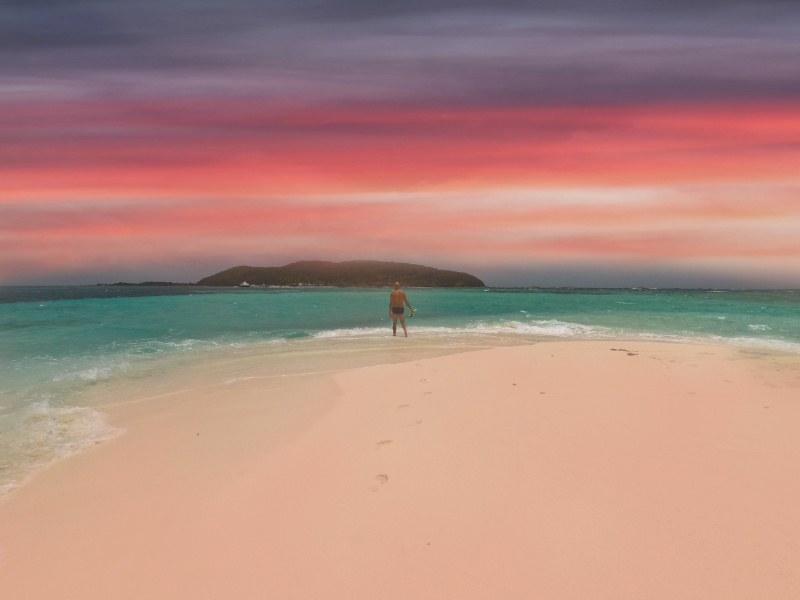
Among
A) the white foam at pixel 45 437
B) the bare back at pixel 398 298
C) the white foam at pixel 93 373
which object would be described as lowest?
the white foam at pixel 93 373

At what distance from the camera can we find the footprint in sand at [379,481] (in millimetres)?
4486

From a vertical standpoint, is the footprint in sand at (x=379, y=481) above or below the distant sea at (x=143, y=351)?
above

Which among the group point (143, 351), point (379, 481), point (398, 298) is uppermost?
point (398, 298)

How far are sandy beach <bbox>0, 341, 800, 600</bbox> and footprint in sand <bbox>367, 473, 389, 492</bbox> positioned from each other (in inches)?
1.3

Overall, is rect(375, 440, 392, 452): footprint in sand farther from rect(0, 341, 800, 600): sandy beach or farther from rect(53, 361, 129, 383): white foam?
rect(53, 361, 129, 383): white foam

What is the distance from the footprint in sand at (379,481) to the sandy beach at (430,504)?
3 centimetres

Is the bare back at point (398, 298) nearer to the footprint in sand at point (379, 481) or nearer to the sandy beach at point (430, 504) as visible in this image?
the sandy beach at point (430, 504)

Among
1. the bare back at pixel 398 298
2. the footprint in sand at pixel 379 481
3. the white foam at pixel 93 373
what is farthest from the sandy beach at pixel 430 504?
the bare back at pixel 398 298

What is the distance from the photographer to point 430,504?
4125 millimetres

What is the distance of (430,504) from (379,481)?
0.72 meters

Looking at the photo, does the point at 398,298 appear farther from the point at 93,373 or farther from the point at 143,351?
the point at 93,373

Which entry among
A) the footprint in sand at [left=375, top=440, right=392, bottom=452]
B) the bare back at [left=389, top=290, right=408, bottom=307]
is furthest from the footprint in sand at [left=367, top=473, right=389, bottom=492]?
the bare back at [left=389, top=290, right=408, bottom=307]

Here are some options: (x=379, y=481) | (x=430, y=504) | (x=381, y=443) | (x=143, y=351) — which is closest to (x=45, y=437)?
(x=381, y=443)

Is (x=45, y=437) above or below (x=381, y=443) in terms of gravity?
below
